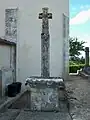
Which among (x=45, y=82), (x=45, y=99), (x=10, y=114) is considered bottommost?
(x=10, y=114)

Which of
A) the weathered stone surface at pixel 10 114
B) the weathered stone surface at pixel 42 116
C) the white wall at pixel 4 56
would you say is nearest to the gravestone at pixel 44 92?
the weathered stone surface at pixel 42 116

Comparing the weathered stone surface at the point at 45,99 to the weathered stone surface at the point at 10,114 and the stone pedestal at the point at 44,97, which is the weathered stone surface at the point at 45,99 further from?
the weathered stone surface at the point at 10,114

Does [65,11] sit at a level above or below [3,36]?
above

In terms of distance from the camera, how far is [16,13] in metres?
14.8

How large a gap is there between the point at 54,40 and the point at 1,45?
5.04 metres

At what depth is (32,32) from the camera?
1463 centimetres

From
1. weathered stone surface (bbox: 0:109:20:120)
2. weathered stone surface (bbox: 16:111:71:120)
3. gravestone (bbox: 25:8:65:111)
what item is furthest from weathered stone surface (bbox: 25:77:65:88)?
weathered stone surface (bbox: 0:109:20:120)

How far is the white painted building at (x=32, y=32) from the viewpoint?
14.6 meters

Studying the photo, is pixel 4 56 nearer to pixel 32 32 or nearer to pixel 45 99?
pixel 32 32

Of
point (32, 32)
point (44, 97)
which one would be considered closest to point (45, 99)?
point (44, 97)

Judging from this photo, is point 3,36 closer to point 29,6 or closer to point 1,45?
point 29,6

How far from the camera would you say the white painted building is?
48.0ft

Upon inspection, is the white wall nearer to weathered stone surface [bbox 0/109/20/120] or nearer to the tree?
weathered stone surface [bbox 0/109/20/120]

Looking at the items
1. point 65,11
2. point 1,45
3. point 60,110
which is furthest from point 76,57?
point 60,110
